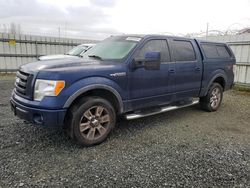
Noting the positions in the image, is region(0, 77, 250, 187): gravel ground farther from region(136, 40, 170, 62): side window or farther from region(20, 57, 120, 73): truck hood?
region(136, 40, 170, 62): side window

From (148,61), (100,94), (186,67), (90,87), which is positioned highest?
(148,61)

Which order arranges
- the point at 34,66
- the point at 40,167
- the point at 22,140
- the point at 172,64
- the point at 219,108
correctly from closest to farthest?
the point at 40,167, the point at 34,66, the point at 22,140, the point at 172,64, the point at 219,108

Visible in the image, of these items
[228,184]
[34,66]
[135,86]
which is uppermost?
[34,66]

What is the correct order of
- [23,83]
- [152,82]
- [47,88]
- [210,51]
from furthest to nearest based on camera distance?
1. [210,51]
2. [152,82]
3. [23,83]
4. [47,88]

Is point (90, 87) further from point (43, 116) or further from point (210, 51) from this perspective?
point (210, 51)

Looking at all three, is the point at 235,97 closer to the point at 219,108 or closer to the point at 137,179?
the point at 219,108

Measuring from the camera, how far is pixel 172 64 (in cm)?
441

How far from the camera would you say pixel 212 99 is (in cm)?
564

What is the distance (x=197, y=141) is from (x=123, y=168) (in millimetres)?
1635

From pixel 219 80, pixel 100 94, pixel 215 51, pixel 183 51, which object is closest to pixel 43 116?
pixel 100 94

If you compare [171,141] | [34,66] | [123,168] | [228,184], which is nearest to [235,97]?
[171,141]

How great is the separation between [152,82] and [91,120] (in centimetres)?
144

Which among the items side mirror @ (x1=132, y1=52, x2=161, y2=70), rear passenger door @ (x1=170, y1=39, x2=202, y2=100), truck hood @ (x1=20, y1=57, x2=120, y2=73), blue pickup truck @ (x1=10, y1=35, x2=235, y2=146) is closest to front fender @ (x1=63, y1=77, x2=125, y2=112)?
blue pickup truck @ (x1=10, y1=35, x2=235, y2=146)

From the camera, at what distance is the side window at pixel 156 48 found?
13.2 feet
